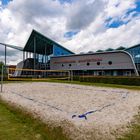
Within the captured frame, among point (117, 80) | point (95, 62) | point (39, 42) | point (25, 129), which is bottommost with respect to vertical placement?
point (25, 129)

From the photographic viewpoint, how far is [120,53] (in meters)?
35.2

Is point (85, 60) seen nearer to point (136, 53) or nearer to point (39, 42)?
point (136, 53)

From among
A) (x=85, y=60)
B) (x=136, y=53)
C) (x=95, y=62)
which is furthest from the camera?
(x=85, y=60)

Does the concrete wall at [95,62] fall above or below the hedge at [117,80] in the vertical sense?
above

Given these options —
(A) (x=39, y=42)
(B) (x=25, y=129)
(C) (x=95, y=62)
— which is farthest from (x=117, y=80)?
(A) (x=39, y=42)

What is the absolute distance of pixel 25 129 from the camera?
4484 mm

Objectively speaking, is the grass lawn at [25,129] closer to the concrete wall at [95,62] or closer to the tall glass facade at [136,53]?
the concrete wall at [95,62]

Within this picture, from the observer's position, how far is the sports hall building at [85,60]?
35156mm

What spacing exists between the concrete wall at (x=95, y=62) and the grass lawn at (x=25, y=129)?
3187cm

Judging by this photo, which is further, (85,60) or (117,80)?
(85,60)

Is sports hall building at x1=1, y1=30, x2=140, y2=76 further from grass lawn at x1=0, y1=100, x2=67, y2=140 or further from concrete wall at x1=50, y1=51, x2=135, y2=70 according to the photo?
grass lawn at x1=0, y1=100, x2=67, y2=140

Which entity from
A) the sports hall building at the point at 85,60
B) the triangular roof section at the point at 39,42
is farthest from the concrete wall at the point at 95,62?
the triangular roof section at the point at 39,42

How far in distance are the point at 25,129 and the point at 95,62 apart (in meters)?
35.1

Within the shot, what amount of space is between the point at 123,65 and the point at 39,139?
33.4 meters
